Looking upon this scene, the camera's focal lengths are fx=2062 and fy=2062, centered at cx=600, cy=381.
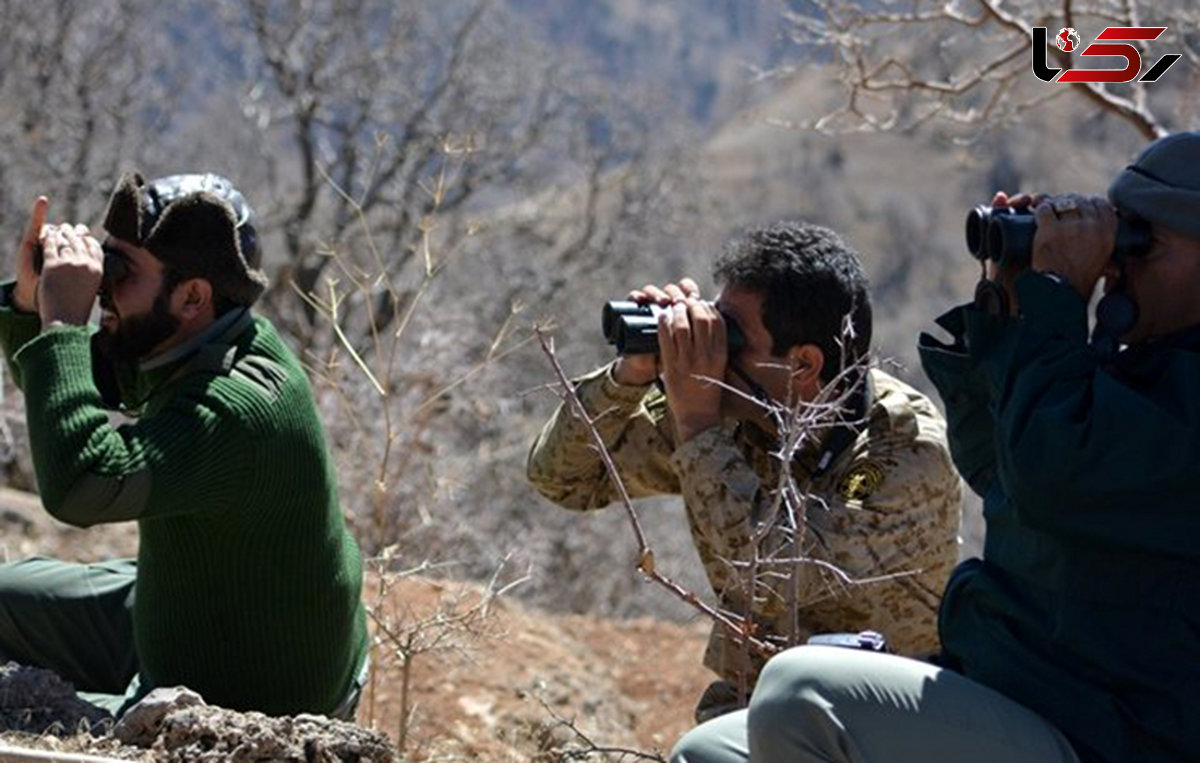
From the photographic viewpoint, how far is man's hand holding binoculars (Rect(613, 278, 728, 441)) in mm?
3689

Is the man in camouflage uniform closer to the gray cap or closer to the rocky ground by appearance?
the rocky ground

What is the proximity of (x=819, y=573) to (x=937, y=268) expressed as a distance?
64.2 meters

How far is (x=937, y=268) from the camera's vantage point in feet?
220

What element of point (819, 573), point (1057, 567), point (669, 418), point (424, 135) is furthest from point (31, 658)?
point (424, 135)

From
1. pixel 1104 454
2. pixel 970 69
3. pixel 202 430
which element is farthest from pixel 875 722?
pixel 970 69

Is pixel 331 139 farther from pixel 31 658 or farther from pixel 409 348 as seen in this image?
pixel 31 658

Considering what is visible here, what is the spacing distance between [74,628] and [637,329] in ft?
4.80

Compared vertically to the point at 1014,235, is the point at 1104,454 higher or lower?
lower

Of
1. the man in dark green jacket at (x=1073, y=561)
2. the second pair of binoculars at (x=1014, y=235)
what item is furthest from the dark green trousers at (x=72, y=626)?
the second pair of binoculars at (x=1014, y=235)

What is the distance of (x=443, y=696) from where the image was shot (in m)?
7.50

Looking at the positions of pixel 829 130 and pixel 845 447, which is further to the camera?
pixel 829 130

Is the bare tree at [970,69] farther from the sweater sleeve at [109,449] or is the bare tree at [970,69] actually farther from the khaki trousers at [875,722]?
the khaki trousers at [875,722]

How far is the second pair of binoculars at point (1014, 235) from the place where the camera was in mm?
2984

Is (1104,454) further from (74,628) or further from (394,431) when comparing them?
(394,431)
